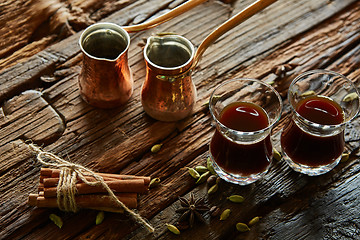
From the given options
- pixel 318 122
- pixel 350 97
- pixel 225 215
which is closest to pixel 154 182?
pixel 225 215

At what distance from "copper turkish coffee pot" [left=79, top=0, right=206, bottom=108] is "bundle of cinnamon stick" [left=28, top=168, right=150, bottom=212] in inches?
12.1

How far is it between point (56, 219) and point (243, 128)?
2.06ft

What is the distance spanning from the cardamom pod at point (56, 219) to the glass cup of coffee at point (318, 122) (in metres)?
0.74

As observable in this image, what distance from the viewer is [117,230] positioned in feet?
4.75

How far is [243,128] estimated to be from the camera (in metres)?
1.46

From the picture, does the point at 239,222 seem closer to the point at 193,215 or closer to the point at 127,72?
the point at 193,215

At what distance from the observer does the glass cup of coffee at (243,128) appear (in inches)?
55.9

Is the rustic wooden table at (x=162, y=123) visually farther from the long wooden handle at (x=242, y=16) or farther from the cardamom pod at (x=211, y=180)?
the long wooden handle at (x=242, y=16)

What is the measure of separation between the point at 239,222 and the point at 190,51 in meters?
0.58

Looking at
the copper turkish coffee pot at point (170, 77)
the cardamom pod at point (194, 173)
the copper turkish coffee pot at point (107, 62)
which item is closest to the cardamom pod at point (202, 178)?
the cardamom pod at point (194, 173)

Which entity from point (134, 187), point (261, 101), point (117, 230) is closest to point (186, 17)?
point (261, 101)

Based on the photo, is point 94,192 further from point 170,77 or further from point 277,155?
point 277,155

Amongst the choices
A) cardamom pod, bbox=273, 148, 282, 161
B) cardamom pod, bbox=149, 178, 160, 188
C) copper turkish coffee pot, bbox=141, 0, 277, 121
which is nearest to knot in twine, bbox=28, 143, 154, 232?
cardamom pod, bbox=149, 178, 160, 188

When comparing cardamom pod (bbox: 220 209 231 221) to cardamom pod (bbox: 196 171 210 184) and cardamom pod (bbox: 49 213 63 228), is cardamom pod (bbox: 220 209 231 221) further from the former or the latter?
cardamom pod (bbox: 49 213 63 228)
